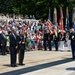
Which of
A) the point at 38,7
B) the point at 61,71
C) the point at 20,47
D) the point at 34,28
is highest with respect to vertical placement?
the point at 38,7

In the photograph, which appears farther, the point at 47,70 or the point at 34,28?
the point at 34,28

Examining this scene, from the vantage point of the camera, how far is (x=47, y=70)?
15.3 meters

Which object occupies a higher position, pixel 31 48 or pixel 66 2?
pixel 66 2

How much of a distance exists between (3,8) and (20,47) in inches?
1673

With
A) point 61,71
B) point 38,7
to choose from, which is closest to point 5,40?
point 61,71

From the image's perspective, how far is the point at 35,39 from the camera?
88.6 feet

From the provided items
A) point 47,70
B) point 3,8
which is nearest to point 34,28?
point 47,70

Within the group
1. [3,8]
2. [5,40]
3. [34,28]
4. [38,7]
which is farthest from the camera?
[3,8]

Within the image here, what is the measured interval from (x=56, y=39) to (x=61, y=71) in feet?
41.0

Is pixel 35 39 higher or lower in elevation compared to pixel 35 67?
higher

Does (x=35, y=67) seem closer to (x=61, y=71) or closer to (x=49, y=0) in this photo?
(x=61, y=71)

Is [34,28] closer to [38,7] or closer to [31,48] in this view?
[31,48]

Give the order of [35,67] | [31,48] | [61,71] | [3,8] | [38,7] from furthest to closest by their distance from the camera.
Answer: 1. [3,8]
2. [38,7]
3. [31,48]
4. [35,67]
5. [61,71]

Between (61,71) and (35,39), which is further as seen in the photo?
(35,39)
